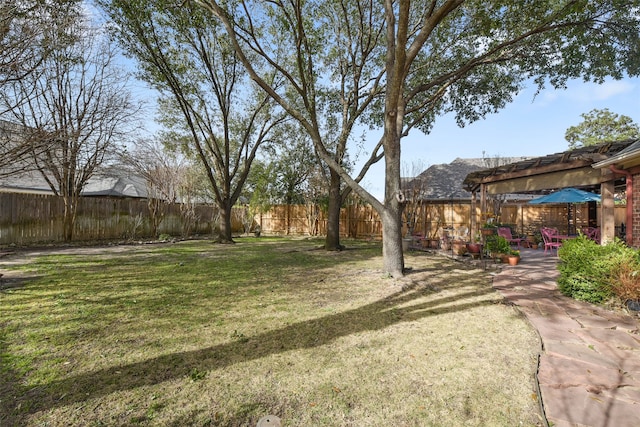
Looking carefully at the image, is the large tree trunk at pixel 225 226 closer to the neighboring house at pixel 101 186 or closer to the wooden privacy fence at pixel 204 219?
the wooden privacy fence at pixel 204 219

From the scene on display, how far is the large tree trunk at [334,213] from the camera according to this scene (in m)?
10.0

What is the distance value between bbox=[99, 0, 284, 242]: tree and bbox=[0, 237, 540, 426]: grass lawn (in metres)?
7.27

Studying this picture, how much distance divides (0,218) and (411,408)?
13.3 metres

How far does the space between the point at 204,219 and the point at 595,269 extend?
17.4m

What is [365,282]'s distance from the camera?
18.8 feet

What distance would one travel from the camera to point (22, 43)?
12.9ft

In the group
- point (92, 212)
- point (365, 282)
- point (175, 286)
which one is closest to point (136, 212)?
point (92, 212)

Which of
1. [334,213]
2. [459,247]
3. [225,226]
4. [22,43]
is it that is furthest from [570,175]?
[225,226]

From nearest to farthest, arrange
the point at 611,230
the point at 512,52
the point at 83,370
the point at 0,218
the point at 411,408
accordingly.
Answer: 1. the point at 411,408
2. the point at 83,370
3. the point at 611,230
4. the point at 512,52
5. the point at 0,218

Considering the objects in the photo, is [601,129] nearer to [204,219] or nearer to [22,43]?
[204,219]

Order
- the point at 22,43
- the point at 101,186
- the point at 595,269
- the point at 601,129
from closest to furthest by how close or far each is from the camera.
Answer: the point at 22,43
the point at 595,269
the point at 101,186
the point at 601,129

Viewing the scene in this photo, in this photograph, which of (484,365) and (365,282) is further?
(365,282)

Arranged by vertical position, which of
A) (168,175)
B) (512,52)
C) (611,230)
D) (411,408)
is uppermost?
(512,52)

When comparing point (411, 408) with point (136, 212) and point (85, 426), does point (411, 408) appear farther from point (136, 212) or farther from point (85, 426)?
point (136, 212)
